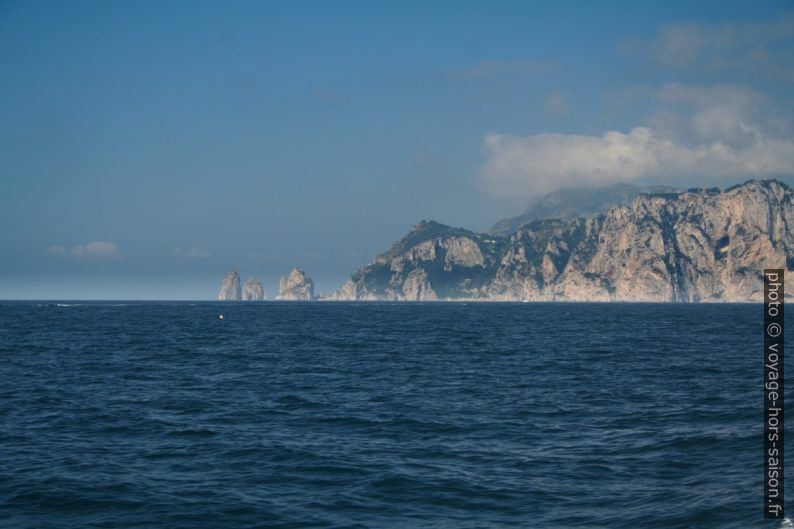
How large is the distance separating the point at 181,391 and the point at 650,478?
28.9 m

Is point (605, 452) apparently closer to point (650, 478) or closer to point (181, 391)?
point (650, 478)

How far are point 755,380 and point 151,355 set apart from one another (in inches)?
2002

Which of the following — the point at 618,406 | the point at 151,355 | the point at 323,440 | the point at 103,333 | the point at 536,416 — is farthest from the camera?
the point at 103,333

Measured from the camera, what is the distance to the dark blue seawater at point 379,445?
2184 centimetres

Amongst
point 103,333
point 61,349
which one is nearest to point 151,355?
point 61,349

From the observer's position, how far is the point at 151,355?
67500 millimetres

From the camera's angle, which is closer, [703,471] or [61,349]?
[703,471]

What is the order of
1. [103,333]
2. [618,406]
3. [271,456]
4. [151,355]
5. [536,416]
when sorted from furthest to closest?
1. [103,333]
2. [151,355]
3. [618,406]
4. [536,416]
5. [271,456]

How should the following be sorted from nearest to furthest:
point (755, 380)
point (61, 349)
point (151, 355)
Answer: point (755, 380) → point (151, 355) → point (61, 349)

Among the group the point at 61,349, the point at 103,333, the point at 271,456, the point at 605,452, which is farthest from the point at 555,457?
the point at 103,333

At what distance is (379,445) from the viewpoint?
29.8m

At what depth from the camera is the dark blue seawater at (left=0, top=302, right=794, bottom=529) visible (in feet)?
71.7

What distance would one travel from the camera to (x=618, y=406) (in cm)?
3931

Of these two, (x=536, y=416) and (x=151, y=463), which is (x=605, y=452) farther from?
(x=151, y=463)
